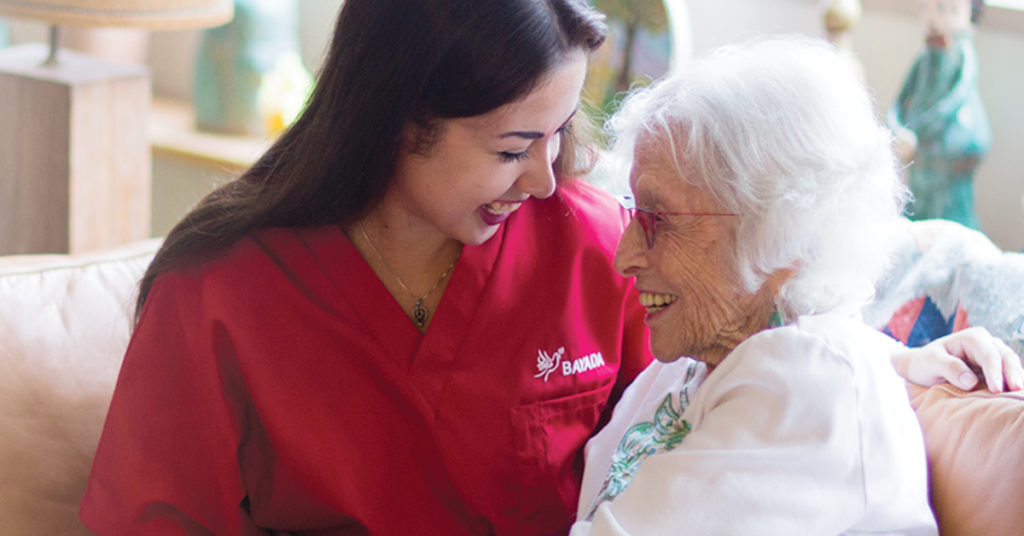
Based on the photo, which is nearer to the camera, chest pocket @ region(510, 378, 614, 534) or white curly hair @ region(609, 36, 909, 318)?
white curly hair @ region(609, 36, 909, 318)

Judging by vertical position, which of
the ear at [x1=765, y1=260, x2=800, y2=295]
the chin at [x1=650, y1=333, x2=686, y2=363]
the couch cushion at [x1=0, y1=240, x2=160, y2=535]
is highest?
the ear at [x1=765, y1=260, x2=800, y2=295]

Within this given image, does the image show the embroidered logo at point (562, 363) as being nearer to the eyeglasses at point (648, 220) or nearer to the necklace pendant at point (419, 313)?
the necklace pendant at point (419, 313)

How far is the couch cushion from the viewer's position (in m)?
1.62

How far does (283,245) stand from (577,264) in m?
0.43

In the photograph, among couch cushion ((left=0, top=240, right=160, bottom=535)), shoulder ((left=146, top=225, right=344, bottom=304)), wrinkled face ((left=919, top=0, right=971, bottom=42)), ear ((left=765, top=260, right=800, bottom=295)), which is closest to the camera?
ear ((left=765, top=260, right=800, bottom=295))

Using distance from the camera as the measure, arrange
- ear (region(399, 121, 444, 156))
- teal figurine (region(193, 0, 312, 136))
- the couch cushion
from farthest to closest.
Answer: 1. teal figurine (region(193, 0, 312, 136))
2. the couch cushion
3. ear (region(399, 121, 444, 156))

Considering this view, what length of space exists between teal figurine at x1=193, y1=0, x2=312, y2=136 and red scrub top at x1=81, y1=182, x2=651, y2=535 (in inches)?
71.3

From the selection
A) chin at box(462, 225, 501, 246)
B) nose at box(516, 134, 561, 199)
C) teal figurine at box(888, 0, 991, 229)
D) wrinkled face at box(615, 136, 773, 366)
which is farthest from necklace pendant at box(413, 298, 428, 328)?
teal figurine at box(888, 0, 991, 229)

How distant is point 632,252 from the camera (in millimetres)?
1360

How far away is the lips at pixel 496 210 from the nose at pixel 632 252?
7.4 inches

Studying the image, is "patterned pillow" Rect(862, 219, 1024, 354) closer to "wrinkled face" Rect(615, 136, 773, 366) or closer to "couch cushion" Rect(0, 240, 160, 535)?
"wrinkled face" Rect(615, 136, 773, 366)

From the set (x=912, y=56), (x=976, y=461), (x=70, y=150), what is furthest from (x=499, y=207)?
(x=912, y=56)

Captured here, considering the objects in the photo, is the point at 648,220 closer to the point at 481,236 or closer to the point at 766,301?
the point at 766,301

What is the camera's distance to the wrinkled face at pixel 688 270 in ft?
4.18
